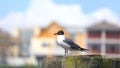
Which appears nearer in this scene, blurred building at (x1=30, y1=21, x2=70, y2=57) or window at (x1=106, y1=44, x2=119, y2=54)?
window at (x1=106, y1=44, x2=119, y2=54)

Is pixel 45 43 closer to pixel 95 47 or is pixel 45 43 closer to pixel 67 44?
pixel 95 47

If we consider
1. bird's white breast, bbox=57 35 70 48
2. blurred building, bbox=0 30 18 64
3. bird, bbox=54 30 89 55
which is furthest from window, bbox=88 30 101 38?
bird, bbox=54 30 89 55

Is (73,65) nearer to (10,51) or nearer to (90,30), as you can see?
(90,30)

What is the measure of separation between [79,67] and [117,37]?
347 feet

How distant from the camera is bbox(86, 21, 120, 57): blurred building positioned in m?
111

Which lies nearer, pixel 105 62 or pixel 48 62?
pixel 105 62

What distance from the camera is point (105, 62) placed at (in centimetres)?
833

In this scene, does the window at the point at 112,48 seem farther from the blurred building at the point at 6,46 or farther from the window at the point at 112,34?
the blurred building at the point at 6,46

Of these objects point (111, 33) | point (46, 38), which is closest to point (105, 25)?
point (111, 33)

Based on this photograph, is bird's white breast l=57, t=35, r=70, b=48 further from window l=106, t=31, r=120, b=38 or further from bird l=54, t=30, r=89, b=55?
window l=106, t=31, r=120, b=38

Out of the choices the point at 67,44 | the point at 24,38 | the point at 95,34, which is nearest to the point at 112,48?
the point at 95,34

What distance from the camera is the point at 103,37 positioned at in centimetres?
11281

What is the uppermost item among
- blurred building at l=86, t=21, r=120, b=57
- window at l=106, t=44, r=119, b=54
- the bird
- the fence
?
blurred building at l=86, t=21, r=120, b=57

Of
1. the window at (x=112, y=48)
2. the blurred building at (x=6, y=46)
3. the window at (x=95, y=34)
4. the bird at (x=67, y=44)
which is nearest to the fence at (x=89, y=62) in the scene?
the bird at (x=67, y=44)
